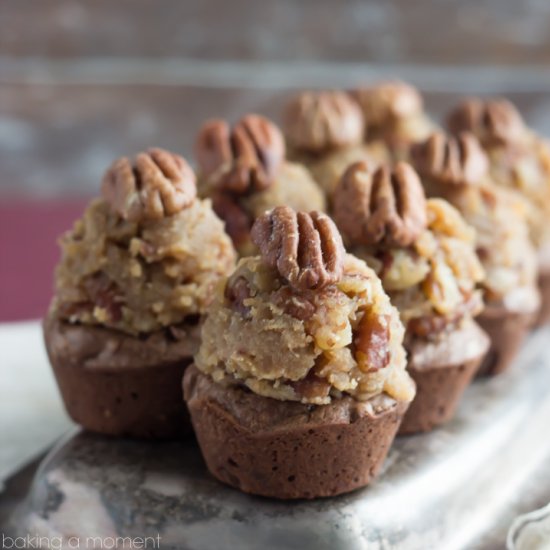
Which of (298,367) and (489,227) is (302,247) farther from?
(489,227)

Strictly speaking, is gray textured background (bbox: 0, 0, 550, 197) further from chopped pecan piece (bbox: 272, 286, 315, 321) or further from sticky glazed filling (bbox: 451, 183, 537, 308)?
chopped pecan piece (bbox: 272, 286, 315, 321)

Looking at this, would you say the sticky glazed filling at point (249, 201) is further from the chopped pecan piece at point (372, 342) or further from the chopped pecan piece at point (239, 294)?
the chopped pecan piece at point (372, 342)

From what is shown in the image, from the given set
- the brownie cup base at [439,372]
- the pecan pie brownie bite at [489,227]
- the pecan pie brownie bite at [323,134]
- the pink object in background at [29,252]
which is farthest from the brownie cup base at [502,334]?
the pink object in background at [29,252]

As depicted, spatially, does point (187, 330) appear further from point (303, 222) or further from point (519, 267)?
point (519, 267)

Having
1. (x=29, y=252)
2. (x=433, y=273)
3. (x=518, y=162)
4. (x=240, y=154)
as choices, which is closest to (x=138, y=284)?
(x=240, y=154)

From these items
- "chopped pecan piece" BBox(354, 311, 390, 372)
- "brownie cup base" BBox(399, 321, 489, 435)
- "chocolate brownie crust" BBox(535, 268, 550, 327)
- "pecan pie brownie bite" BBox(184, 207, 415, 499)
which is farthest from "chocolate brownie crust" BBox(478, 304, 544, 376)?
"chopped pecan piece" BBox(354, 311, 390, 372)

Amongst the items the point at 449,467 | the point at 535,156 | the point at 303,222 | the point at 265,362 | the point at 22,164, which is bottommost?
the point at 22,164

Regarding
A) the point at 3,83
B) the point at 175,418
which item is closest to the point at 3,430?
the point at 175,418
